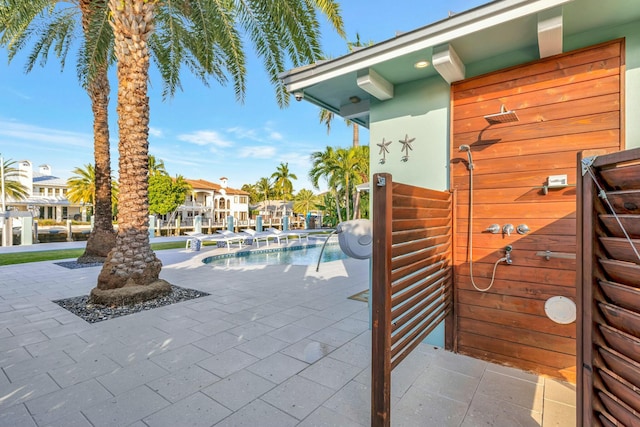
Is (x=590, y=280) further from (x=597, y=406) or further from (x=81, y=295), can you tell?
(x=81, y=295)

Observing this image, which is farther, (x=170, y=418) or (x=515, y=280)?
(x=515, y=280)

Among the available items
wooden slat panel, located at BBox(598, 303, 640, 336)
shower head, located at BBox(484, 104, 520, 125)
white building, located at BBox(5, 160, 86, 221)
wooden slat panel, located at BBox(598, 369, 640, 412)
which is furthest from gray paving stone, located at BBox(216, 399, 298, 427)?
white building, located at BBox(5, 160, 86, 221)

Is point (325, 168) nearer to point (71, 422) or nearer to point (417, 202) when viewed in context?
point (417, 202)

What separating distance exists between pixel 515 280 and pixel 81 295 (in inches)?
295

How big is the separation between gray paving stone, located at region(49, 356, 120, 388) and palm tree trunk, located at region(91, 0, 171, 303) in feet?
7.80

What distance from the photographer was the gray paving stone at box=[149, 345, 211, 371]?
333 cm

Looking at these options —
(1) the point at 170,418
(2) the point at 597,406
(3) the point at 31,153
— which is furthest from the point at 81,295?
(3) the point at 31,153

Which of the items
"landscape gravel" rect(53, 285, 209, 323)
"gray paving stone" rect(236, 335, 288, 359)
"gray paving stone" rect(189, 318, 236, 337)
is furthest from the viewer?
"landscape gravel" rect(53, 285, 209, 323)

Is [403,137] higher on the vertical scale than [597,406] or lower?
higher

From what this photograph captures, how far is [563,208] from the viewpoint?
3.10 meters

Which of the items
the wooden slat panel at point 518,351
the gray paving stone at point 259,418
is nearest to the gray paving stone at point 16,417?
the gray paving stone at point 259,418

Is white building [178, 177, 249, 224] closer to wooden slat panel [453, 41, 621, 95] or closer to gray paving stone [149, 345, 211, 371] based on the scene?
gray paving stone [149, 345, 211, 371]

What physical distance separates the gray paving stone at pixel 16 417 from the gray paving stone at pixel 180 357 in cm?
107

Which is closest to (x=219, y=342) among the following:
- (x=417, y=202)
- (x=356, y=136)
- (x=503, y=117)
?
(x=417, y=202)
